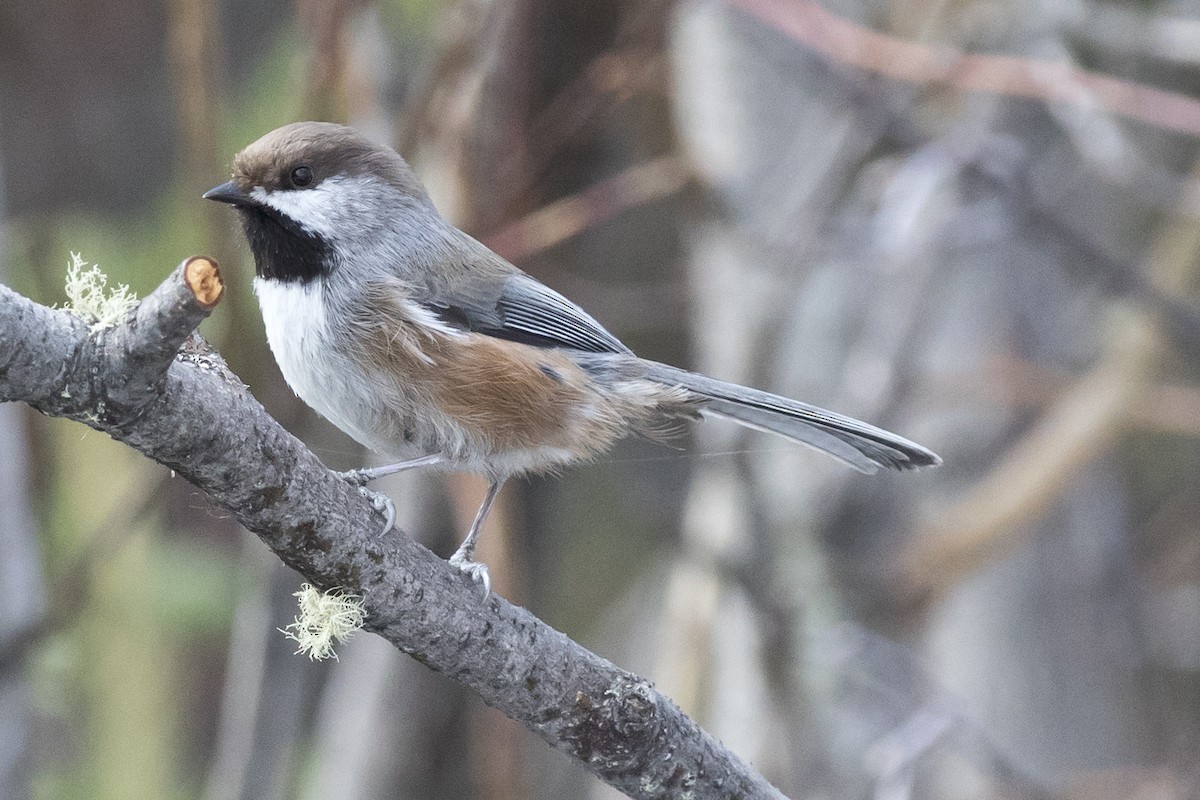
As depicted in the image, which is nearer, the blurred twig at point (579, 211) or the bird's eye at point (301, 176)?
the bird's eye at point (301, 176)

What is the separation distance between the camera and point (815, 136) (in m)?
4.21

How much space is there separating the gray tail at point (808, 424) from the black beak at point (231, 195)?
0.91m

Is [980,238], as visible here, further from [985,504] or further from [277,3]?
[277,3]

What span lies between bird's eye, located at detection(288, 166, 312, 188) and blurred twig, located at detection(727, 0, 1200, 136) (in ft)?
5.29

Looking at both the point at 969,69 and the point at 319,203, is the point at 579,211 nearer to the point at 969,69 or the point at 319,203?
the point at 969,69

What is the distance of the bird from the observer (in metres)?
2.24

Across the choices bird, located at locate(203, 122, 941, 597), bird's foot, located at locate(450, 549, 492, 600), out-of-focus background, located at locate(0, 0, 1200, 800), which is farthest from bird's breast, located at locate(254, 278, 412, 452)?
out-of-focus background, located at locate(0, 0, 1200, 800)

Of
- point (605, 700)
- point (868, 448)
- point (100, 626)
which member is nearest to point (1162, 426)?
point (868, 448)

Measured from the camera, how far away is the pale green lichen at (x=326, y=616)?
5.32ft

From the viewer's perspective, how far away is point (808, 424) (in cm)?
244

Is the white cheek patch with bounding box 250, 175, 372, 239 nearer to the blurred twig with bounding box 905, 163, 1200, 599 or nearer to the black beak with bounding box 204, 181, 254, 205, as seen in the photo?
the black beak with bounding box 204, 181, 254, 205

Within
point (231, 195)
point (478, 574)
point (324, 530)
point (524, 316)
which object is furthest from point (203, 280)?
point (524, 316)

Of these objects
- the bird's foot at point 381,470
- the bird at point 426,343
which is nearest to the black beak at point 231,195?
the bird at point 426,343

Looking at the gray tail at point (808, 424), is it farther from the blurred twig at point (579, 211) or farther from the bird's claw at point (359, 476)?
the blurred twig at point (579, 211)
